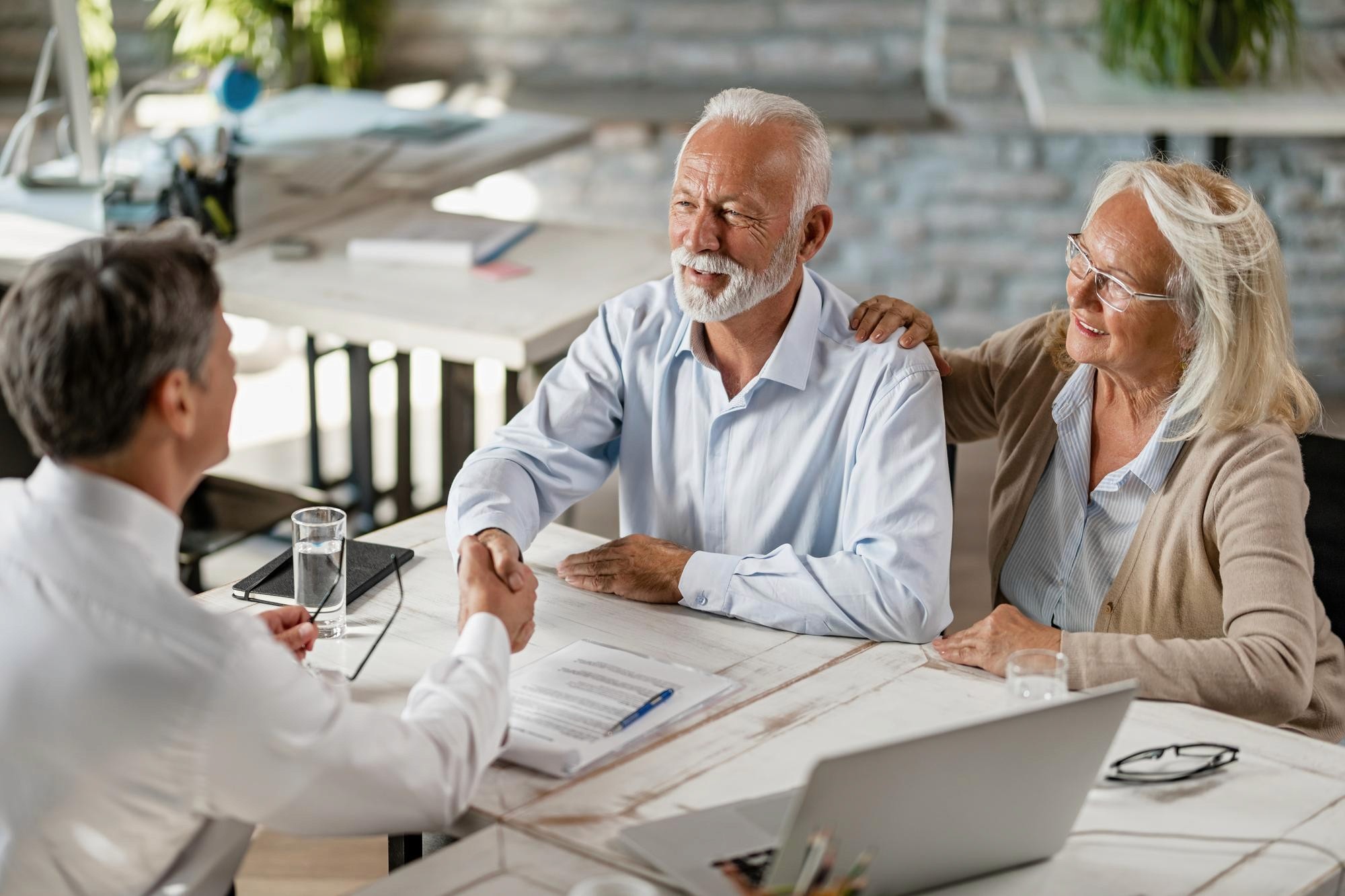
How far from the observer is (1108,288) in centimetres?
193

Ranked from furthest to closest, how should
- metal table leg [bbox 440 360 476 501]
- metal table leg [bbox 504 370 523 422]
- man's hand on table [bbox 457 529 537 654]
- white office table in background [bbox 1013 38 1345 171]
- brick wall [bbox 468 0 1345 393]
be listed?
brick wall [bbox 468 0 1345 393], white office table in background [bbox 1013 38 1345 171], metal table leg [bbox 440 360 476 501], metal table leg [bbox 504 370 523 422], man's hand on table [bbox 457 529 537 654]

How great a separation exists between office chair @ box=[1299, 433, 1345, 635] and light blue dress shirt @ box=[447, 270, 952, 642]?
0.54m

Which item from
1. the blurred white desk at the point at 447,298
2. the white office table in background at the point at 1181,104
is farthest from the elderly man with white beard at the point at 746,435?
the white office table in background at the point at 1181,104

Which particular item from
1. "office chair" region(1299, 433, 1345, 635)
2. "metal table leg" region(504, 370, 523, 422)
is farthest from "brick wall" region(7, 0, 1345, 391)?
"office chair" region(1299, 433, 1345, 635)

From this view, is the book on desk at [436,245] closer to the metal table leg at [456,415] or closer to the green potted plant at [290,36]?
the metal table leg at [456,415]

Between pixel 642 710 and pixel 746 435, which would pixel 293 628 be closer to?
pixel 642 710

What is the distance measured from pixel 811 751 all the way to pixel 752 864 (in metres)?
0.26

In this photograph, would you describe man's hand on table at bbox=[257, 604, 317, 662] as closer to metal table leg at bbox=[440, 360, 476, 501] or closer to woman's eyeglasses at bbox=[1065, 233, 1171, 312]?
woman's eyeglasses at bbox=[1065, 233, 1171, 312]

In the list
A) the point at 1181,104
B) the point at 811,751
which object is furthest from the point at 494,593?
the point at 1181,104

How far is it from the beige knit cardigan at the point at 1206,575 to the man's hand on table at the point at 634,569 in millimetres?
477

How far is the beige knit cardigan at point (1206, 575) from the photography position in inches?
66.5

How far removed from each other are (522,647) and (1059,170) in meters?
3.79

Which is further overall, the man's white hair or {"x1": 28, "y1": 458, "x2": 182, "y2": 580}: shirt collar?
the man's white hair

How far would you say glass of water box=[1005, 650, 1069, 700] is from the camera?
1.55 meters
